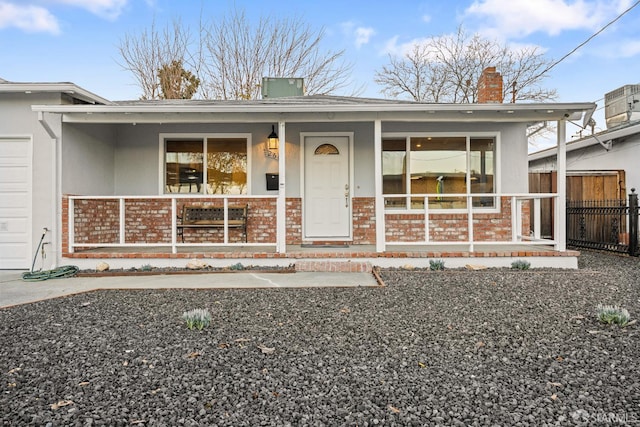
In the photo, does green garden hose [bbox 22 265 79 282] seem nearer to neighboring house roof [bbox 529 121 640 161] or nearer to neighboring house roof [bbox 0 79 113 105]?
neighboring house roof [bbox 0 79 113 105]

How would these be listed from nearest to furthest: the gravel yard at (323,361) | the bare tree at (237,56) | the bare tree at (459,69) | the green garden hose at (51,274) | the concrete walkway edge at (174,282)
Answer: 1. the gravel yard at (323,361)
2. the concrete walkway edge at (174,282)
3. the green garden hose at (51,274)
4. the bare tree at (237,56)
5. the bare tree at (459,69)

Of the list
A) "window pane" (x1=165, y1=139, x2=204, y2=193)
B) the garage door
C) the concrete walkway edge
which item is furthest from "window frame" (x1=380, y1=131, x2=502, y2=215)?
the garage door

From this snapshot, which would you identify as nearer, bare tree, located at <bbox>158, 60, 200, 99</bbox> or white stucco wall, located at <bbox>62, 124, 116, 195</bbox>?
white stucco wall, located at <bbox>62, 124, 116, 195</bbox>

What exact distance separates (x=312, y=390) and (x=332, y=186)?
600 cm

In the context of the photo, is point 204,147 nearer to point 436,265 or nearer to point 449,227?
point 436,265

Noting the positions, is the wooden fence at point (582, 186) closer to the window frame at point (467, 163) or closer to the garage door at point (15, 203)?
the window frame at point (467, 163)

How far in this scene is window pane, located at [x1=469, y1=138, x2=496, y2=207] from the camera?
26.7ft

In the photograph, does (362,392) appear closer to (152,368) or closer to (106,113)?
(152,368)

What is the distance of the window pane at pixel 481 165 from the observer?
8.14 m

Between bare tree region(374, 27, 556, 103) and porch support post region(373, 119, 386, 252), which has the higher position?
bare tree region(374, 27, 556, 103)

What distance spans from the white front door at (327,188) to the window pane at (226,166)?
1.25 metres

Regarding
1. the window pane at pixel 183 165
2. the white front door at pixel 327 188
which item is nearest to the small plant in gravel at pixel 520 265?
the white front door at pixel 327 188

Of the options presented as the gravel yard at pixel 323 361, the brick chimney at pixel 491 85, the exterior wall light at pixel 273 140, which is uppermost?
the brick chimney at pixel 491 85

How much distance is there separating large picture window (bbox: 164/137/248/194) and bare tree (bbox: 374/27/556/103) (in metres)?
13.6
